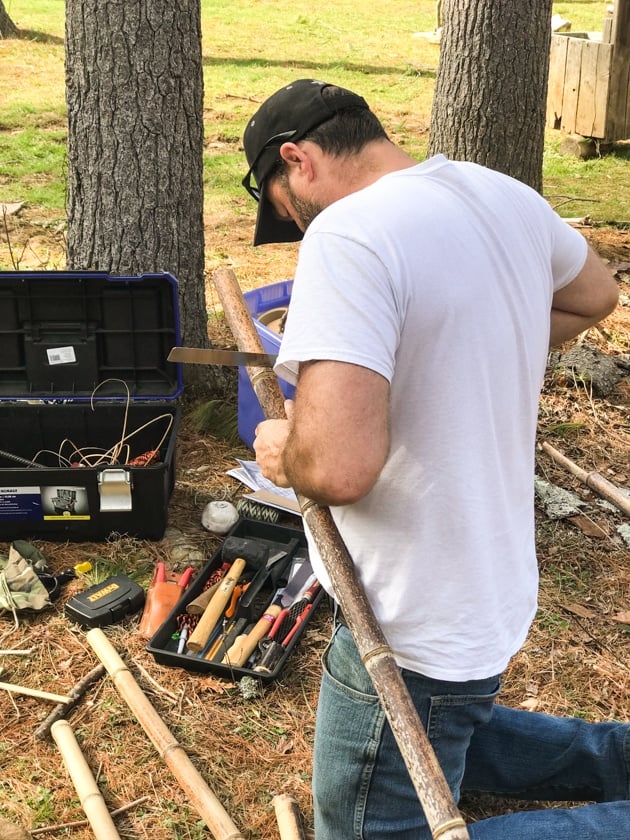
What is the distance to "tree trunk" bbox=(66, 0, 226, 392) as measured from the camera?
447 centimetres

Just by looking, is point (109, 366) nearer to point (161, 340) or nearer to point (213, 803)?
point (161, 340)

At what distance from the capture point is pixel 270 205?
2.41m

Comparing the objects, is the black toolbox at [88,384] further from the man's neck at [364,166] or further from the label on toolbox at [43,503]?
the man's neck at [364,166]

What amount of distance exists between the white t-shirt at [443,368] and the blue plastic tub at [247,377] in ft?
8.21

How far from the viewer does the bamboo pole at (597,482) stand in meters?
4.70

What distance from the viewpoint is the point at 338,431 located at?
171cm

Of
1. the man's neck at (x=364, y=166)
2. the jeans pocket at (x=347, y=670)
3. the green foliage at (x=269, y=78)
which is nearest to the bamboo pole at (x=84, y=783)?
the jeans pocket at (x=347, y=670)

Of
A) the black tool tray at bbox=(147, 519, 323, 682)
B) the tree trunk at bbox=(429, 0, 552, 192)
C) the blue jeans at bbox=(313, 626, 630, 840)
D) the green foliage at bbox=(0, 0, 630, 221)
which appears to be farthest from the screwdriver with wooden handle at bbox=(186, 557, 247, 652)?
the green foliage at bbox=(0, 0, 630, 221)

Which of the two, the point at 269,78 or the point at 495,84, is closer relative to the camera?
the point at 495,84

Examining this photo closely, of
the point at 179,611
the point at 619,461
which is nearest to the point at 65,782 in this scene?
the point at 179,611

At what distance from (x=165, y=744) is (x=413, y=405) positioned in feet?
6.20

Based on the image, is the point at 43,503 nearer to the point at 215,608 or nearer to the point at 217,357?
the point at 215,608

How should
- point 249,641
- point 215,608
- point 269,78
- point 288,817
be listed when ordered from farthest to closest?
point 269,78, point 215,608, point 249,641, point 288,817

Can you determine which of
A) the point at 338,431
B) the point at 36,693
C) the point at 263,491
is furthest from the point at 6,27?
the point at 338,431
